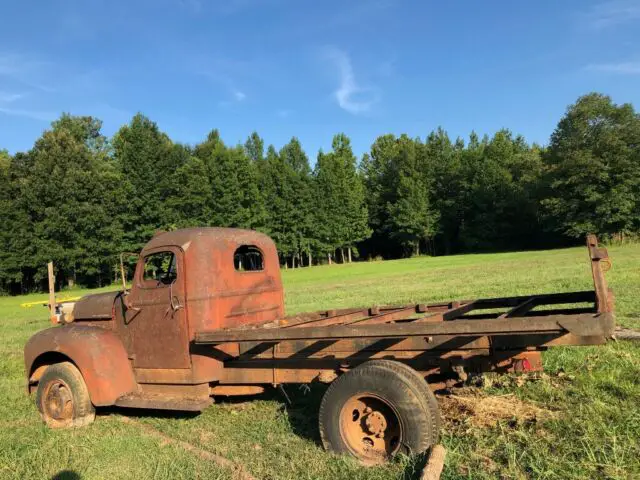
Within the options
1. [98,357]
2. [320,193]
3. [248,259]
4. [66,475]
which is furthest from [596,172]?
[66,475]

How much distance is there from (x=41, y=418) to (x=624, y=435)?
256 inches

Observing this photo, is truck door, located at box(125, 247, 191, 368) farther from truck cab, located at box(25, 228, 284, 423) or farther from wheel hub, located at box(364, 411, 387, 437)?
wheel hub, located at box(364, 411, 387, 437)

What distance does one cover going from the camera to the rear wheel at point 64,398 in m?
5.97

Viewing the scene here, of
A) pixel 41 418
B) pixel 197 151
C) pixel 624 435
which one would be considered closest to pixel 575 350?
pixel 624 435

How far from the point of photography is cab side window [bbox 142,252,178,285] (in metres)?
5.98

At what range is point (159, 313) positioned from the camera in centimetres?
586

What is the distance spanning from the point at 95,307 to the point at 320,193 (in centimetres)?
6562

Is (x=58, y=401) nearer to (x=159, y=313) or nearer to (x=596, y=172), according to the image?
(x=159, y=313)

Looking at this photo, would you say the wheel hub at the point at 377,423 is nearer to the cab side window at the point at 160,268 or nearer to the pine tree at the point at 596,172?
the cab side window at the point at 160,268

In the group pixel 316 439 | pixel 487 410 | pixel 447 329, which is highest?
pixel 447 329

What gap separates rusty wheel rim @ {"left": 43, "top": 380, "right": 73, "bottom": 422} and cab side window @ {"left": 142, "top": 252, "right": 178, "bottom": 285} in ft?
5.36

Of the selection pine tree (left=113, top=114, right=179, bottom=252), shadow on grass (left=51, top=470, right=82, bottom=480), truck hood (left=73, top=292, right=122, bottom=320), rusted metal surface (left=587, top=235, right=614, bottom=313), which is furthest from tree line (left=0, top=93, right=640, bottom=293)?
rusted metal surface (left=587, top=235, right=614, bottom=313)

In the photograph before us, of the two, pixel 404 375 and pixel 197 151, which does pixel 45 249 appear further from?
pixel 404 375

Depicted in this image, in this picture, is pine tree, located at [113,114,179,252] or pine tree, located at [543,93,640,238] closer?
pine tree, located at [113,114,179,252]
